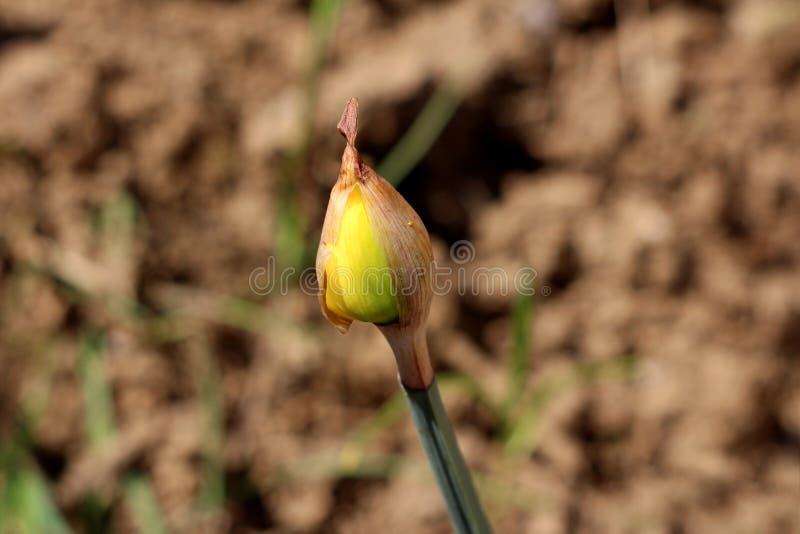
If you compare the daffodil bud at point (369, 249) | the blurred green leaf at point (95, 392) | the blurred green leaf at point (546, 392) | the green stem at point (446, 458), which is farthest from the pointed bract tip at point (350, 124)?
the blurred green leaf at point (95, 392)

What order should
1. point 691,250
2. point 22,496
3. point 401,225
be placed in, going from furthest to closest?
point 691,250, point 22,496, point 401,225

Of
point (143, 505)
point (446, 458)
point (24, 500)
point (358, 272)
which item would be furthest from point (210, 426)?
point (358, 272)

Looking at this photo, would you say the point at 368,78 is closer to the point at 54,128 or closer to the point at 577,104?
the point at 577,104

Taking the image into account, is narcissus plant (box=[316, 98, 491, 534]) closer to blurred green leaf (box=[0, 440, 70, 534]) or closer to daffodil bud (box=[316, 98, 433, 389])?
daffodil bud (box=[316, 98, 433, 389])

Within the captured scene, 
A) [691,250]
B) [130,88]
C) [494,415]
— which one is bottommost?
[494,415]

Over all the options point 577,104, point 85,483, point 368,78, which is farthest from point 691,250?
point 85,483

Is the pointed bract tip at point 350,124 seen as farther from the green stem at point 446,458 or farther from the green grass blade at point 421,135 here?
the green grass blade at point 421,135

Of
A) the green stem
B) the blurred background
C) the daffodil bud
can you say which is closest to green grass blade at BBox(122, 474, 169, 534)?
the blurred background
